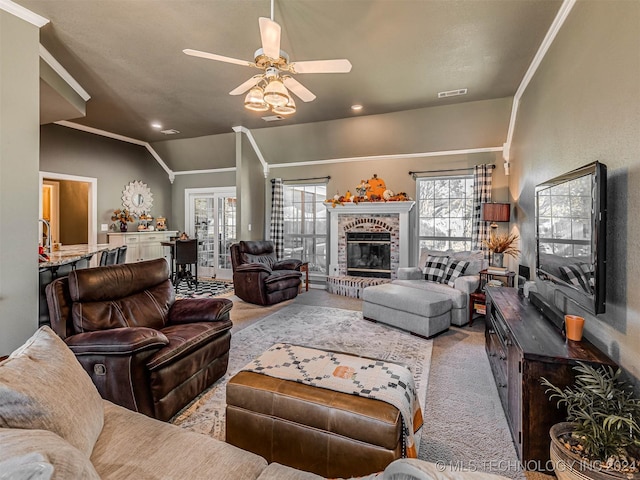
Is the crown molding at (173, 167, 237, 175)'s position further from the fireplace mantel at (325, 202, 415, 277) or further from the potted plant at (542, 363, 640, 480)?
the potted plant at (542, 363, 640, 480)

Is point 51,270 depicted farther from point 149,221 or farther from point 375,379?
point 149,221

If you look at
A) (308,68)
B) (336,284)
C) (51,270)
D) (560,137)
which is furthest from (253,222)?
(560,137)

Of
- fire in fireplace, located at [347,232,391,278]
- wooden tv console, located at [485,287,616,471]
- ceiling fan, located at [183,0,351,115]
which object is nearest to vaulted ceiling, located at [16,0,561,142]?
ceiling fan, located at [183,0,351,115]

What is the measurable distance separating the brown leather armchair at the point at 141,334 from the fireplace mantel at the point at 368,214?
377cm

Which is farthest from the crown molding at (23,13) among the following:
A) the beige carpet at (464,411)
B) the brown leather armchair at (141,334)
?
the beige carpet at (464,411)

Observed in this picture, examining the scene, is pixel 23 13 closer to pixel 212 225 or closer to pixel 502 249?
pixel 212 225

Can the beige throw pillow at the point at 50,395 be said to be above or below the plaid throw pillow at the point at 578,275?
below

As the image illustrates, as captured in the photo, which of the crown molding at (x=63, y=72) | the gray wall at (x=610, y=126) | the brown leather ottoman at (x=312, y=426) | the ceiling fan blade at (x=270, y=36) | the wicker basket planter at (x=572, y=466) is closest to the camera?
the wicker basket planter at (x=572, y=466)

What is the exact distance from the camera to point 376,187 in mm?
6109

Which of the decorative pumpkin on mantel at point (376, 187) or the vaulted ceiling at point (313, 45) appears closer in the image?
the vaulted ceiling at point (313, 45)

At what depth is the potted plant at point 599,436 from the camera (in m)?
1.29

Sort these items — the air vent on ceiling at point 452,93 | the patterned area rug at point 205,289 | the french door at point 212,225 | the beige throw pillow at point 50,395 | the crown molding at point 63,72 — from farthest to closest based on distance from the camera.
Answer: the french door at point 212,225 < the patterned area rug at point 205,289 < the air vent on ceiling at point 452,93 < the crown molding at point 63,72 < the beige throw pillow at point 50,395

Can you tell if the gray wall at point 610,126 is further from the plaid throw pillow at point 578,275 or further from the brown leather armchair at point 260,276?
the brown leather armchair at point 260,276

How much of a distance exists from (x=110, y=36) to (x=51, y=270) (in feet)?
7.66
